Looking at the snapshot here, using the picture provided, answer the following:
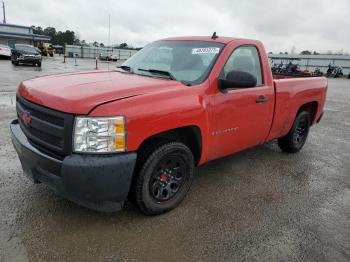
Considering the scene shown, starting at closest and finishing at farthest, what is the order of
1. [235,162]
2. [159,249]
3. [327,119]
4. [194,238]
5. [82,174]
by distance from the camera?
1. [82,174]
2. [159,249]
3. [194,238]
4. [235,162]
5. [327,119]

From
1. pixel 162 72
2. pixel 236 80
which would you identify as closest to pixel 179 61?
pixel 162 72

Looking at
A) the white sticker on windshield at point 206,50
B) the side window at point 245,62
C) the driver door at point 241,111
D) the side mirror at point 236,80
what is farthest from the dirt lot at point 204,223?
the white sticker on windshield at point 206,50

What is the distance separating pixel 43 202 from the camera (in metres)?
3.36

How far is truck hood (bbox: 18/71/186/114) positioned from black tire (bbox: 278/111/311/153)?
289 cm

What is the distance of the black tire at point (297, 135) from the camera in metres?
5.40

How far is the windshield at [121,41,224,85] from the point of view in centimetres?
359

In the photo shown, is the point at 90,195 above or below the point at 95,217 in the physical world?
above

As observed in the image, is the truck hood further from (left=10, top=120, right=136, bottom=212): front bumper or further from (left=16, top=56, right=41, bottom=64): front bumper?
(left=16, top=56, right=41, bottom=64): front bumper

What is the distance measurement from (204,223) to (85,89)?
1735 mm

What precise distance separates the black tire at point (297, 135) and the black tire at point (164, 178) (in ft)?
8.68

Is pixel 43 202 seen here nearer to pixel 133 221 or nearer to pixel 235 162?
pixel 133 221

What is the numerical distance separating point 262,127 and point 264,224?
1.50 m

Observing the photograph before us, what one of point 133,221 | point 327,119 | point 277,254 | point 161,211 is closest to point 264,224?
point 277,254

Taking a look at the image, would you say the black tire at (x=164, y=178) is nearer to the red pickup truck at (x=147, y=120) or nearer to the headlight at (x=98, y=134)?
the red pickup truck at (x=147, y=120)
